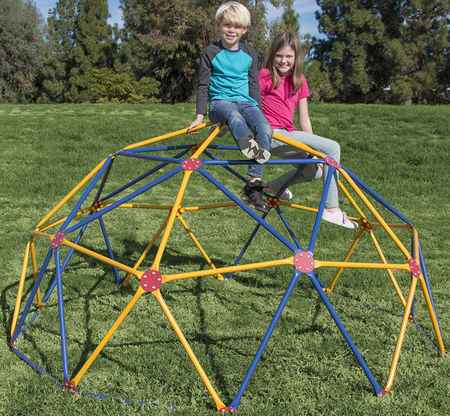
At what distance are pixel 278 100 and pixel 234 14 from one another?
838mm

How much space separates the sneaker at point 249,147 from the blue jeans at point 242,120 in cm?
2

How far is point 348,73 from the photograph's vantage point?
31.9m

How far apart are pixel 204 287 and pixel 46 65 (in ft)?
103

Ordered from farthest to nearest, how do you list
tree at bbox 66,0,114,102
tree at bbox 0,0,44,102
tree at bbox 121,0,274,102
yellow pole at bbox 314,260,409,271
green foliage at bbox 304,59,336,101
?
tree at bbox 66,0,114,102 → tree at bbox 0,0,44,102 → green foliage at bbox 304,59,336,101 → tree at bbox 121,0,274,102 → yellow pole at bbox 314,260,409,271

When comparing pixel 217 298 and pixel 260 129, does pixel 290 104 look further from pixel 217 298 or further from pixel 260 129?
pixel 217 298

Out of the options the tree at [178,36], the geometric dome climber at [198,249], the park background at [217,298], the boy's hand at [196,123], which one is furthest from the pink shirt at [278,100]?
the tree at [178,36]

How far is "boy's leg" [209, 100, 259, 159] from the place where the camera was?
12.3ft

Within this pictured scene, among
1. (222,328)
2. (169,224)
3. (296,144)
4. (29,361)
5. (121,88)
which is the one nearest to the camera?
(169,224)

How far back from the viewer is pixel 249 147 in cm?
375

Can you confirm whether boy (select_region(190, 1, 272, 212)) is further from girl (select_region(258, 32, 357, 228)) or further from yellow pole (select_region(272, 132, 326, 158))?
girl (select_region(258, 32, 357, 228))

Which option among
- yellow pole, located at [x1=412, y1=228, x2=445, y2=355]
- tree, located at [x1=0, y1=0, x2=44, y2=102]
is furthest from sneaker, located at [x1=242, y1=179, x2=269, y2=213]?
tree, located at [x1=0, y1=0, x2=44, y2=102]

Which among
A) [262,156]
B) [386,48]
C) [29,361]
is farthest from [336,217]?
[386,48]

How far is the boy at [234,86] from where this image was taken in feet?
12.9

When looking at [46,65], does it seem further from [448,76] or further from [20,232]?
[20,232]
